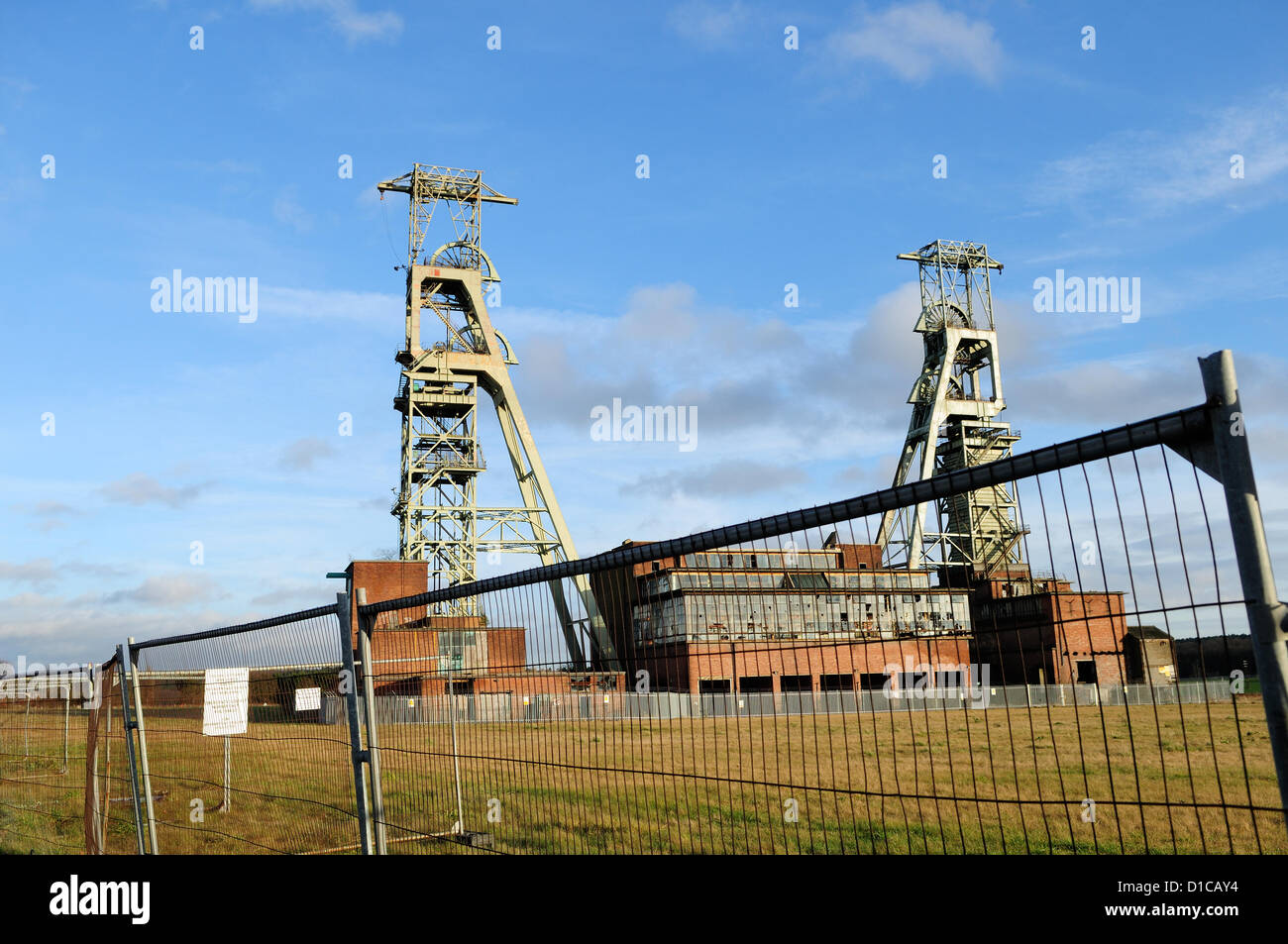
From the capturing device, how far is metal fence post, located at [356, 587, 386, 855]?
6148 mm

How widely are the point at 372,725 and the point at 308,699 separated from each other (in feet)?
3.30

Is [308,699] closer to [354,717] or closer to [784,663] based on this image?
[354,717]

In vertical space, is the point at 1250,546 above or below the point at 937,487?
below

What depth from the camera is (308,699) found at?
23.0 ft

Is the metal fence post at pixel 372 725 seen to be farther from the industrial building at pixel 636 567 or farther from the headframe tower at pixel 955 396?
the headframe tower at pixel 955 396

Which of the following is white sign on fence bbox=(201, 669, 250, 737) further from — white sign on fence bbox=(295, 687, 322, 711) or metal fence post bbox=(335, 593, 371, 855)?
metal fence post bbox=(335, 593, 371, 855)

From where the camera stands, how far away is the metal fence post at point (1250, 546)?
270 centimetres

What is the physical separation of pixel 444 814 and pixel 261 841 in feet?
12.2

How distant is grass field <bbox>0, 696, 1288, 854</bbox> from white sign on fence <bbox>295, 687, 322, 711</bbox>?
0.14 m

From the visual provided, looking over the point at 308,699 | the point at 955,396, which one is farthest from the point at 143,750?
the point at 955,396

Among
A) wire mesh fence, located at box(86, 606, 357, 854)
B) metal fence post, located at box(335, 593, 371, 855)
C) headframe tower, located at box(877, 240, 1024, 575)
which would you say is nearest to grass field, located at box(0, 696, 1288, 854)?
wire mesh fence, located at box(86, 606, 357, 854)
